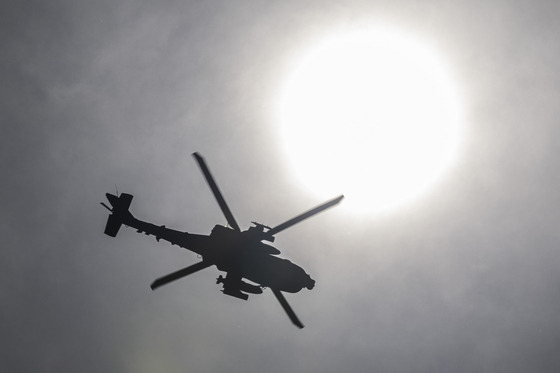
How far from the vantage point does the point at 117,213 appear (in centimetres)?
→ 3359

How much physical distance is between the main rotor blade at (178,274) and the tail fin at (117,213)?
9.21 metres

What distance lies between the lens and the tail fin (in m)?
33.5

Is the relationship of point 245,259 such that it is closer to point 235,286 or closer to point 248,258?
point 248,258

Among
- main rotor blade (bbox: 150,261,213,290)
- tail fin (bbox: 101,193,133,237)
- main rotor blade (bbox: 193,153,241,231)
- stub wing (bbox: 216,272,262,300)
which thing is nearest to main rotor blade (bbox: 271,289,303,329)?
stub wing (bbox: 216,272,262,300)

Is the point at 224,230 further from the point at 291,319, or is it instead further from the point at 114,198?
the point at 114,198

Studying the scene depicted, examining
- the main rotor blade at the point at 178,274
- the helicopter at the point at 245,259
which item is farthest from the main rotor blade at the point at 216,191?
the main rotor blade at the point at 178,274

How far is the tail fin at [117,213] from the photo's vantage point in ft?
110

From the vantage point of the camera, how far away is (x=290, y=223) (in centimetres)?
2711

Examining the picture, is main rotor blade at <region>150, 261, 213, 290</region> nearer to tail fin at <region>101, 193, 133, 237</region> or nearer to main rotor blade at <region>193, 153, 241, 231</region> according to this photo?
main rotor blade at <region>193, 153, 241, 231</region>

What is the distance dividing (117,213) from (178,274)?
10.6m

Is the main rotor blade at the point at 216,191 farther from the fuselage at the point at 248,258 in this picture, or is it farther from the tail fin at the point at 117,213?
the tail fin at the point at 117,213

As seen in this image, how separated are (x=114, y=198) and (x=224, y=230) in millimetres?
10589

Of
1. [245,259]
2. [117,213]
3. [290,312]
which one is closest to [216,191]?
[245,259]

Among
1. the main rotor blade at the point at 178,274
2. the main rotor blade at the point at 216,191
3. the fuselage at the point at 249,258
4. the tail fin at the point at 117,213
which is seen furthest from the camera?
the tail fin at the point at 117,213
